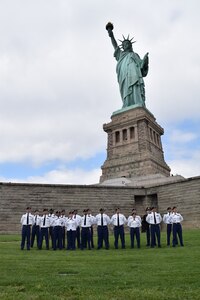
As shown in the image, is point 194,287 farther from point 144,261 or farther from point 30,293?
point 144,261

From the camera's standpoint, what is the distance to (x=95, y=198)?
26.5 metres

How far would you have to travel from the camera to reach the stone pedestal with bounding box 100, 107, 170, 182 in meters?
38.0

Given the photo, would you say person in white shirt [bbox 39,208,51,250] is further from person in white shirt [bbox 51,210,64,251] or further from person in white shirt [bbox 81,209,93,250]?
person in white shirt [bbox 81,209,93,250]

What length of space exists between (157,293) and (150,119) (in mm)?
37321

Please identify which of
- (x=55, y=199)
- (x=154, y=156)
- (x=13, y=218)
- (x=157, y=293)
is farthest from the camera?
(x=154, y=156)

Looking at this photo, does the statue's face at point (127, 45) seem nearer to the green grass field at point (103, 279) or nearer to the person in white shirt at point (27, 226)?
the person in white shirt at point (27, 226)

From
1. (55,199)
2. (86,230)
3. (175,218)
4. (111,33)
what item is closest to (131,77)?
(111,33)

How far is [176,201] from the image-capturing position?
86.4 ft

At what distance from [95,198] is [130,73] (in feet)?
74.6

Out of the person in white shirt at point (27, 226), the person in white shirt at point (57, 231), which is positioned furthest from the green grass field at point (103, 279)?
the person in white shirt at point (57, 231)

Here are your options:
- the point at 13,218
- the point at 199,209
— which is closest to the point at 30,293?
the point at 13,218

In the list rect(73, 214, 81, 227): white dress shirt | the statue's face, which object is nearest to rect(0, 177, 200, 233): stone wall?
rect(73, 214, 81, 227): white dress shirt

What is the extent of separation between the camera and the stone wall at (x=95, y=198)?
24.0m

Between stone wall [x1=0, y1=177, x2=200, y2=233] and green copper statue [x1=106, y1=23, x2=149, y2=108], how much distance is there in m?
16.9
